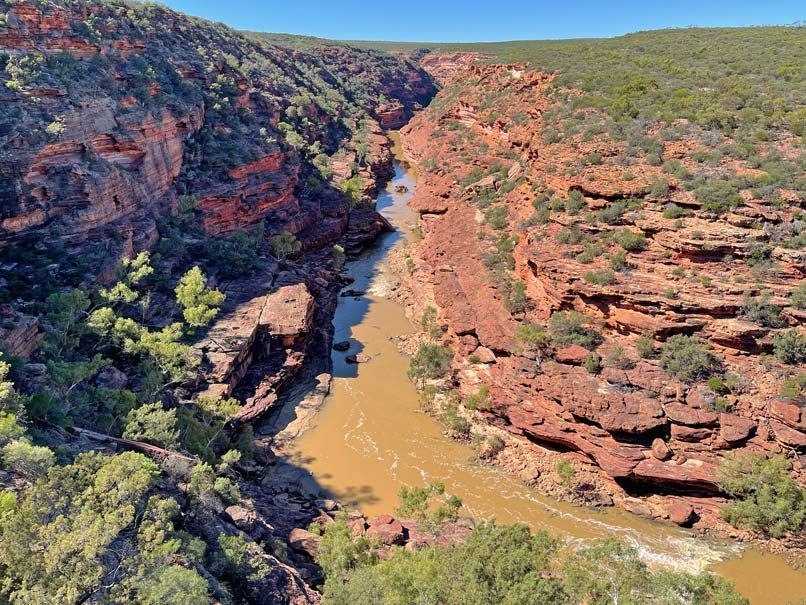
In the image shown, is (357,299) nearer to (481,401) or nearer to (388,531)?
(481,401)

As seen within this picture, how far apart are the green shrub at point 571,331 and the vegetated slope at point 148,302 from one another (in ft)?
46.1

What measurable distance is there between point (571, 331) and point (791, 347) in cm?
857

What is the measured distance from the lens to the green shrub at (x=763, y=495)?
16328mm

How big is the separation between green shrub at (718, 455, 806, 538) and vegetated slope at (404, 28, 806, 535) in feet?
0.48

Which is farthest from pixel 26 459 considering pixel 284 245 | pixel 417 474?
pixel 284 245

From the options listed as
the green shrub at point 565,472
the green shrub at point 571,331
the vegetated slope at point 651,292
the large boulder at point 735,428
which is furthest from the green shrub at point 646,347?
the green shrub at point 565,472

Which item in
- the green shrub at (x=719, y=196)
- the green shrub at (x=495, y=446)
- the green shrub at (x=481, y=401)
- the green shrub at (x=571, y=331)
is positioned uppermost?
the green shrub at (x=719, y=196)

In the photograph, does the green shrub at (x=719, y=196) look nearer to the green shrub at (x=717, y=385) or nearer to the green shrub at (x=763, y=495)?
the green shrub at (x=717, y=385)

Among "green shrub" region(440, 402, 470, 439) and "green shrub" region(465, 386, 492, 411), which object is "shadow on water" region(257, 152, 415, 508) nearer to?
"green shrub" region(440, 402, 470, 439)

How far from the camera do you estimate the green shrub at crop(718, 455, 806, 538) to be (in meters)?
16.3

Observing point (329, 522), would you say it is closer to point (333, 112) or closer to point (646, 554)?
point (646, 554)

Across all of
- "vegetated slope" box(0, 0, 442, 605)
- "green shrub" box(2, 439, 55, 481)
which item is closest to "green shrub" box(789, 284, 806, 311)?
"vegetated slope" box(0, 0, 442, 605)

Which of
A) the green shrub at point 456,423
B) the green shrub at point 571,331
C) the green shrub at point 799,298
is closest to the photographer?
the green shrub at point 799,298

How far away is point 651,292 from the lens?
21.0m
